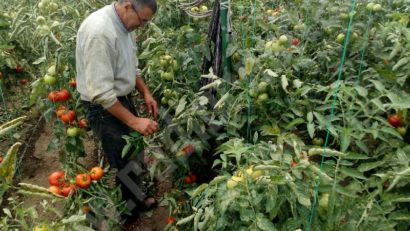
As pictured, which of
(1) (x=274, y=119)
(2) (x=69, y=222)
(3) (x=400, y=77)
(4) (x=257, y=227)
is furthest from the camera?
(1) (x=274, y=119)

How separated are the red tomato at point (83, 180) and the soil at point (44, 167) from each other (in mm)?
587

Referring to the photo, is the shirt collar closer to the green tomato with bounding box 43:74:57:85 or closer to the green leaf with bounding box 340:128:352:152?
the green tomato with bounding box 43:74:57:85

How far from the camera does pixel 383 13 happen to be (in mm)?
2227

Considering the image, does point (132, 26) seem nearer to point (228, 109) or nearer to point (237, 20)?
point (228, 109)

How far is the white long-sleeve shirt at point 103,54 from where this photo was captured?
5.51ft

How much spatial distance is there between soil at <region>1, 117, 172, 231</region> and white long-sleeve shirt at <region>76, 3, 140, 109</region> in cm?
94

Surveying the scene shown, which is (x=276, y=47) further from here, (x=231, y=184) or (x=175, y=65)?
(x=231, y=184)

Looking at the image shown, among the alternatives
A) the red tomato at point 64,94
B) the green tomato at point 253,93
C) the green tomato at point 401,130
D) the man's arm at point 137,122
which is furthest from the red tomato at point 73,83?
the green tomato at point 401,130

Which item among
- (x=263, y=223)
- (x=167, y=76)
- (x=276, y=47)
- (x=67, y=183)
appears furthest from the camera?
(x=167, y=76)

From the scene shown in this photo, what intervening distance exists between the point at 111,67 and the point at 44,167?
5.15 ft

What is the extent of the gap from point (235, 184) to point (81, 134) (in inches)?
50.5

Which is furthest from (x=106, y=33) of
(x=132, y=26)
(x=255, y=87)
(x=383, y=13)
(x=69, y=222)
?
(x=383, y=13)

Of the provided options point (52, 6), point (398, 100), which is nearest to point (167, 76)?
point (52, 6)

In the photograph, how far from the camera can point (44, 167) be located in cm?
291
